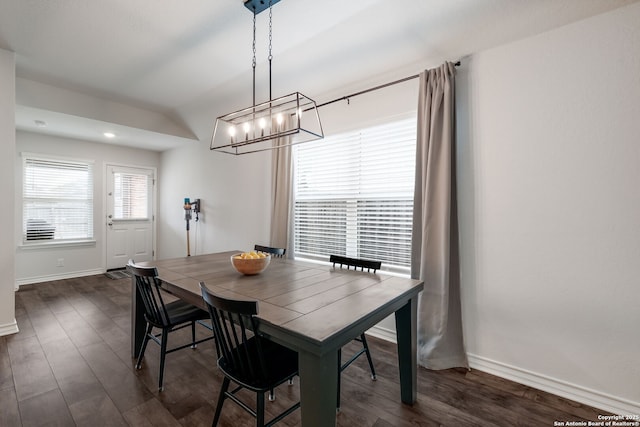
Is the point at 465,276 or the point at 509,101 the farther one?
the point at 465,276

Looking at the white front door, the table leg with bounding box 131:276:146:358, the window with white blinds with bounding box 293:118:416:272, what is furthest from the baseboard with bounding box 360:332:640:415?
the white front door

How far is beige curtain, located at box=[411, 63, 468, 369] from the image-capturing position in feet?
7.65

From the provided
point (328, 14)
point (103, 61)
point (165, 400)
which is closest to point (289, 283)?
point (165, 400)

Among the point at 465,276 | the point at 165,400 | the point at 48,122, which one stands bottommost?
the point at 165,400

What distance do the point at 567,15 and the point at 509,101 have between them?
0.57 metres

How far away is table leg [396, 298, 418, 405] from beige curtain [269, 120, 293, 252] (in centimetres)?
185

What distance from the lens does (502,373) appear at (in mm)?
2207

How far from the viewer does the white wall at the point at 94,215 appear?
15.0ft

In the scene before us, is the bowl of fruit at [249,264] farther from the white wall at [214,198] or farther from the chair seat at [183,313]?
the white wall at [214,198]

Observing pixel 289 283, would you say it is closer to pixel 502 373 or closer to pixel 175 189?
pixel 502 373

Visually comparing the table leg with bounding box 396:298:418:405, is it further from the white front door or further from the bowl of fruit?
the white front door

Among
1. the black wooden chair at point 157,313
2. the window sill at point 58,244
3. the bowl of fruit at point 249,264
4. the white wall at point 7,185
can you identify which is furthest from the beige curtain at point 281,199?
the window sill at point 58,244

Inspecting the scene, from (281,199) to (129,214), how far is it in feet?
13.2

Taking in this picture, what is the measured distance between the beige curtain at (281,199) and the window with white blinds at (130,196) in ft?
12.7
